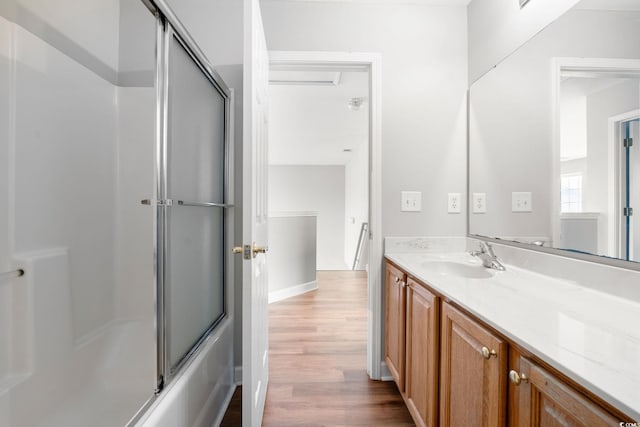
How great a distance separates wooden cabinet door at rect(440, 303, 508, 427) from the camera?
2.54ft

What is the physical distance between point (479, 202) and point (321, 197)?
22.9 feet

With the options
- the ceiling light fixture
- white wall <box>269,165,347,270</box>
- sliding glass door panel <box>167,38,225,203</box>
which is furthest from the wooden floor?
white wall <box>269,165,347,270</box>

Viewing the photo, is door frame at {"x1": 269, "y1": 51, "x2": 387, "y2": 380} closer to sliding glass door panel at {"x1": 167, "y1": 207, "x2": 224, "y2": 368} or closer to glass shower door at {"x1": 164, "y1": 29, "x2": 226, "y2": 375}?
glass shower door at {"x1": 164, "y1": 29, "x2": 226, "y2": 375}

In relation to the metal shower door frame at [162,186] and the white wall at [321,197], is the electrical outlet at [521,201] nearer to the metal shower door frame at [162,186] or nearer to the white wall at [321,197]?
the metal shower door frame at [162,186]

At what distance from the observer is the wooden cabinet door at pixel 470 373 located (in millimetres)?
773

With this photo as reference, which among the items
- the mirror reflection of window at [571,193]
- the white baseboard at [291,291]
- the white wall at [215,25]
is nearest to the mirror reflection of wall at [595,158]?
the mirror reflection of window at [571,193]

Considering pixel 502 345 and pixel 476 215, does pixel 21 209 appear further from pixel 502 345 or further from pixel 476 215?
pixel 476 215

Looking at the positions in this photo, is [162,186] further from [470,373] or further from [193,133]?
[470,373]

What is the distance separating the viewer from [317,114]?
378 centimetres

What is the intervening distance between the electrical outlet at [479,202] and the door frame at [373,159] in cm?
59

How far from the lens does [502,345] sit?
0.76 m

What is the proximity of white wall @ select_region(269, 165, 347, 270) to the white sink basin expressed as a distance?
7007 mm

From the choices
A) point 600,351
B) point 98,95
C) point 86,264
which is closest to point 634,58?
point 600,351

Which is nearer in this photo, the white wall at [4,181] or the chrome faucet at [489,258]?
the white wall at [4,181]
